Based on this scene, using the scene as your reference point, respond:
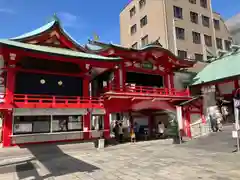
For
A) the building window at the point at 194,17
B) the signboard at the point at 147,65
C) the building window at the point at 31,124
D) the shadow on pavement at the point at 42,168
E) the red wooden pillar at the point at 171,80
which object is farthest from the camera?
the building window at the point at 194,17

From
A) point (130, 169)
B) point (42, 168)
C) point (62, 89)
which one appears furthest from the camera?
point (62, 89)

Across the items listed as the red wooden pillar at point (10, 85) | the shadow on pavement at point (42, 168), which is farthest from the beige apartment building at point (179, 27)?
the shadow on pavement at point (42, 168)

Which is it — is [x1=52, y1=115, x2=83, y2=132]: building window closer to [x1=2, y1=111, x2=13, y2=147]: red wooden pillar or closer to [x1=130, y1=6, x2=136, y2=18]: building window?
[x1=2, y1=111, x2=13, y2=147]: red wooden pillar

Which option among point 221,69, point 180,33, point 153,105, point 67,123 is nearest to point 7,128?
point 67,123

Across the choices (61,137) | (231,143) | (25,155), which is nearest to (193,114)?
(231,143)

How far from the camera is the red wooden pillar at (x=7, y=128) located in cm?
1475

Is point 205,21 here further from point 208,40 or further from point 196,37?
point 196,37

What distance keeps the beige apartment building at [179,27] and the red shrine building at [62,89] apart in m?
9.41

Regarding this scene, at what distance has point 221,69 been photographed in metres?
26.2

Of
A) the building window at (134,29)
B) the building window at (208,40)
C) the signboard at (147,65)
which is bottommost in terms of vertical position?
the signboard at (147,65)

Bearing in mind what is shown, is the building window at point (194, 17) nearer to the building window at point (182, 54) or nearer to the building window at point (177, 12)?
the building window at point (177, 12)

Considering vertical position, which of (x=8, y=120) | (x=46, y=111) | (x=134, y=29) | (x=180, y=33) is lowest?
(x=8, y=120)

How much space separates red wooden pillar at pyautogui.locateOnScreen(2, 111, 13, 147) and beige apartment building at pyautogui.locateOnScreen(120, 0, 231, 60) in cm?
2263

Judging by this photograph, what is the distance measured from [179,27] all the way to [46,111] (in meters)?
24.4
